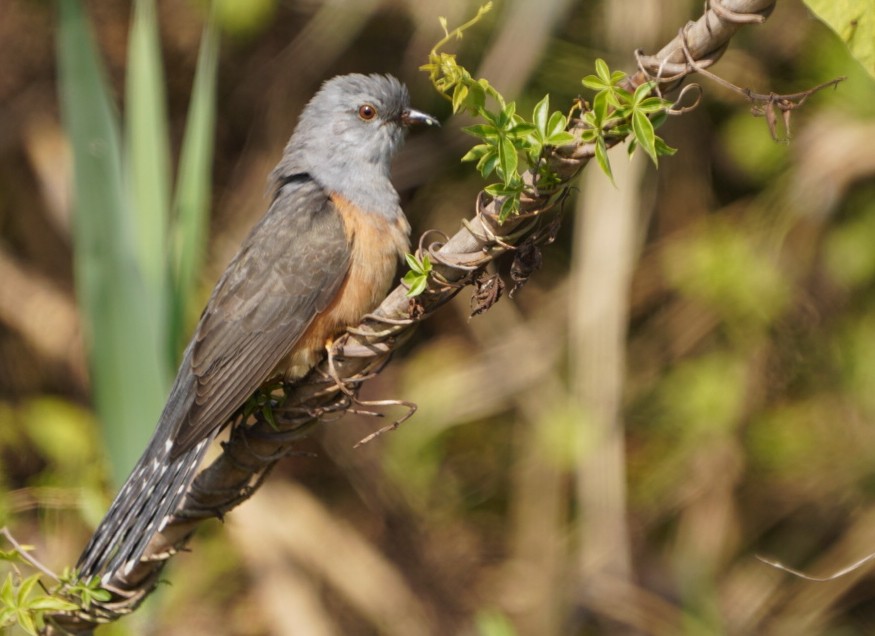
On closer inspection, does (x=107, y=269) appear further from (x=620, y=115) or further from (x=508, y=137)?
(x=620, y=115)

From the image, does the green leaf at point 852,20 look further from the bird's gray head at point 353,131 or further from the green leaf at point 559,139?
the bird's gray head at point 353,131

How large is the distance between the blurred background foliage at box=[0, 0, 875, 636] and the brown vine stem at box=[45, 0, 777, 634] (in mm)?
2781

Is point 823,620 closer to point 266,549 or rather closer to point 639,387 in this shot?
point 639,387

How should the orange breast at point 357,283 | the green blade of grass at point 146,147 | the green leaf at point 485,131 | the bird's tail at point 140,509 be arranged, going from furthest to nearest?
the orange breast at point 357,283 < the green blade of grass at point 146,147 < the bird's tail at point 140,509 < the green leaf at point 485,131

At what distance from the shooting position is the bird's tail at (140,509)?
2.59 m

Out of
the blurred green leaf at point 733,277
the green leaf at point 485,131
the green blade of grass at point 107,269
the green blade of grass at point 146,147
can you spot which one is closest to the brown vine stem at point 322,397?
the green leaf at point 485,131

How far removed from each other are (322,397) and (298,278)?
3.20 feet

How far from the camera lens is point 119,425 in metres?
3.05

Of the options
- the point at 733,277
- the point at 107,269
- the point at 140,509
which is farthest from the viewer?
the point at 733,277

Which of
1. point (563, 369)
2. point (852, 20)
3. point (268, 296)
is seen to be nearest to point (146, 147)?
point (268, 296)

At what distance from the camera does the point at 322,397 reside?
8.32ft

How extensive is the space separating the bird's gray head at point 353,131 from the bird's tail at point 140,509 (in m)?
1.19

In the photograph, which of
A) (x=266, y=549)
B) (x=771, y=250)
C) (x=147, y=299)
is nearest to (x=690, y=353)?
(x=771, y=250)

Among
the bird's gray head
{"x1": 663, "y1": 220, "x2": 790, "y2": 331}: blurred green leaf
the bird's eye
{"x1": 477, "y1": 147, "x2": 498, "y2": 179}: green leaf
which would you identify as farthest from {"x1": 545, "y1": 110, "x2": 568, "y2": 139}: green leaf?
{"x1": 663, "y1": 220, "x2": 790, "y2": 331}: blurred green leaf
